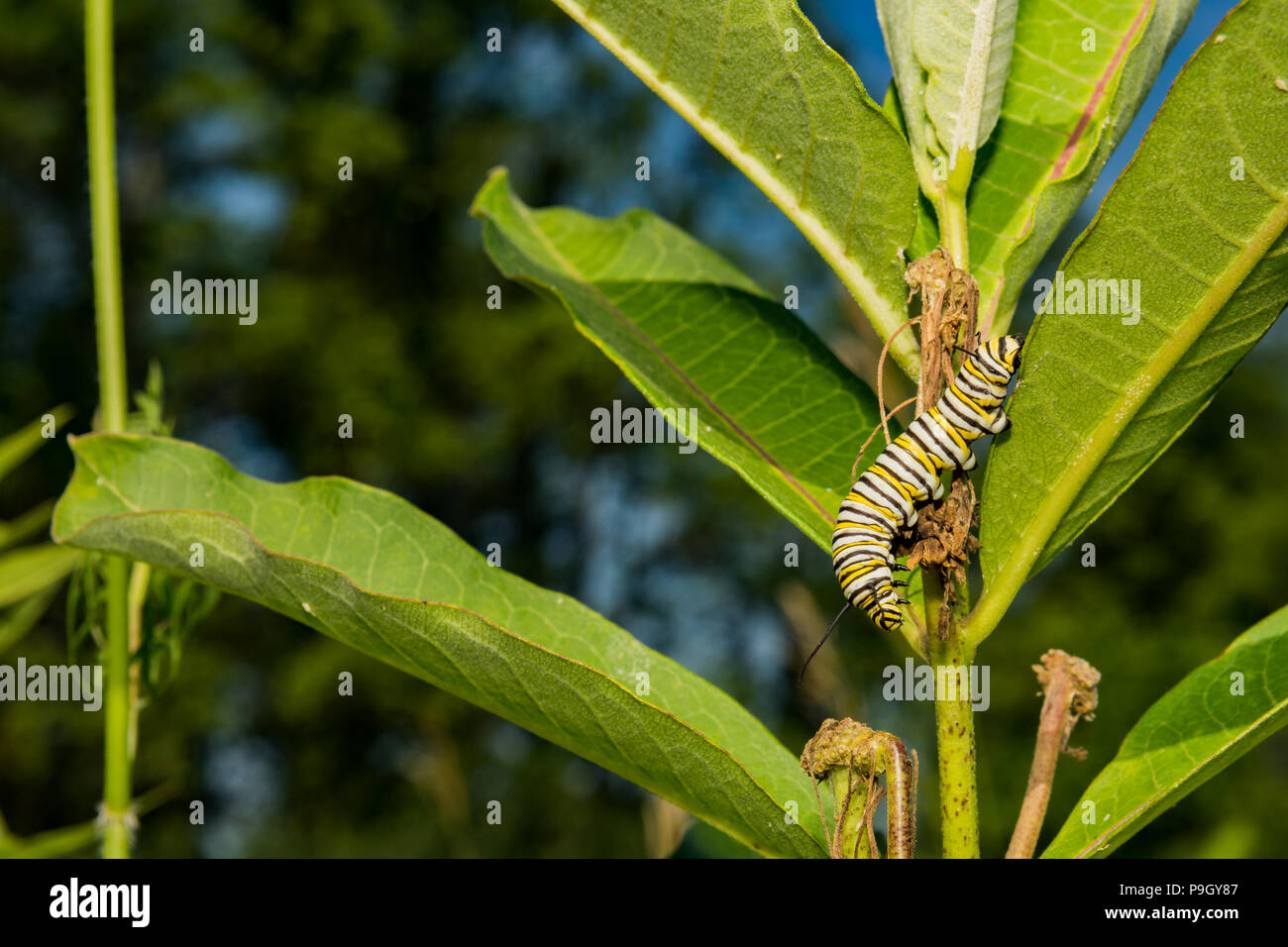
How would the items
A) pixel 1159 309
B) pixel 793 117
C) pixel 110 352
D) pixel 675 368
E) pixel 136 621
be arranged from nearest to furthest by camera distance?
pixel 1159 309 → pixel 793 117 → pixel 110 352 → pixel 675 368 → pixel 136 621

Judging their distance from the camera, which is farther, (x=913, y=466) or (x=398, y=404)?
(x=398, y=404)

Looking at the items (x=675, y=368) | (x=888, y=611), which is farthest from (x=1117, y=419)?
(x=675, y=368)

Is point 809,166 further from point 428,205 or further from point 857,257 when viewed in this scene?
point 428,205

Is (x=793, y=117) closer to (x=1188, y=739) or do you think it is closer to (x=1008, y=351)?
(x=1008, y=351)

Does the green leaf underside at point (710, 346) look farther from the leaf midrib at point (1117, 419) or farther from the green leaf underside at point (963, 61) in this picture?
the green leaf underside at point (963, 61)

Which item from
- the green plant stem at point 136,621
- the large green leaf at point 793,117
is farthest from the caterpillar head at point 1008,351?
the green plant stem at point 136,621

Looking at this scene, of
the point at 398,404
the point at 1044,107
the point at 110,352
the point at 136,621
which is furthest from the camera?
the point at 398,404

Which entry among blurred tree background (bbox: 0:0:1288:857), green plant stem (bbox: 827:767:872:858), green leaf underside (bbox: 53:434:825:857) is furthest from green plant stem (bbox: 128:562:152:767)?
blurred tree background (bbox: 0:0:1288:857)
